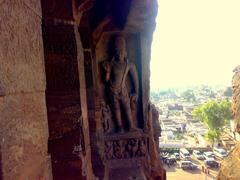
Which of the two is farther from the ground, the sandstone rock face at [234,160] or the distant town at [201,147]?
the sandstone rock face at [234,160]

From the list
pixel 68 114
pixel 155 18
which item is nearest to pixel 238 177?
pixel 155 18

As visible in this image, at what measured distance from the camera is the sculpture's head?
4.44m

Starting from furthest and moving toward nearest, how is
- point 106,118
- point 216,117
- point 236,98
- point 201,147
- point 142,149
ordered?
point 201,147
point 216,117
point 236,98
point 142,149
point 106,118

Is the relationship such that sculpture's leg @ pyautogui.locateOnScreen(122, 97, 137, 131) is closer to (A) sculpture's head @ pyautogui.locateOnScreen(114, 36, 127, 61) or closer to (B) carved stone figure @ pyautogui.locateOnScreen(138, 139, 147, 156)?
(B) carved stone figure @ pyautogui.locateOnScreen(138, 139, 147, 156)

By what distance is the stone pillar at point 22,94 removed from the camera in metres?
1.27

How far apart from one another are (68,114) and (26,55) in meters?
1.10

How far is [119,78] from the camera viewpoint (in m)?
4.45

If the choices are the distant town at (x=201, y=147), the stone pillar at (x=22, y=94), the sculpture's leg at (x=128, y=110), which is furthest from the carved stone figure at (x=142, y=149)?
the distant town at (x=201, y=147)

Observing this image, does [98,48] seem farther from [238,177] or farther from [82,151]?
[238,177]

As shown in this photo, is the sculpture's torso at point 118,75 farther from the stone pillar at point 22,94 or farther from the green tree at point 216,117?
the green tree at point 216,117

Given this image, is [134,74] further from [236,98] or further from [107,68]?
[236,98]

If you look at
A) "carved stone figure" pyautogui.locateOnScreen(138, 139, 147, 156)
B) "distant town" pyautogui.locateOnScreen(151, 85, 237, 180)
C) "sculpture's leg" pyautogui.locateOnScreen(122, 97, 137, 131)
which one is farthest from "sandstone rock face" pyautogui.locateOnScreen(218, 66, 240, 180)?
"distant town" pyautogui.locateOnScreen(151, 85, 237, 180)

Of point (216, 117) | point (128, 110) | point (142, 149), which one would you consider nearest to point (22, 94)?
point (128, 110)

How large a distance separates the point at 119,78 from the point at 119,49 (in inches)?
17.9
